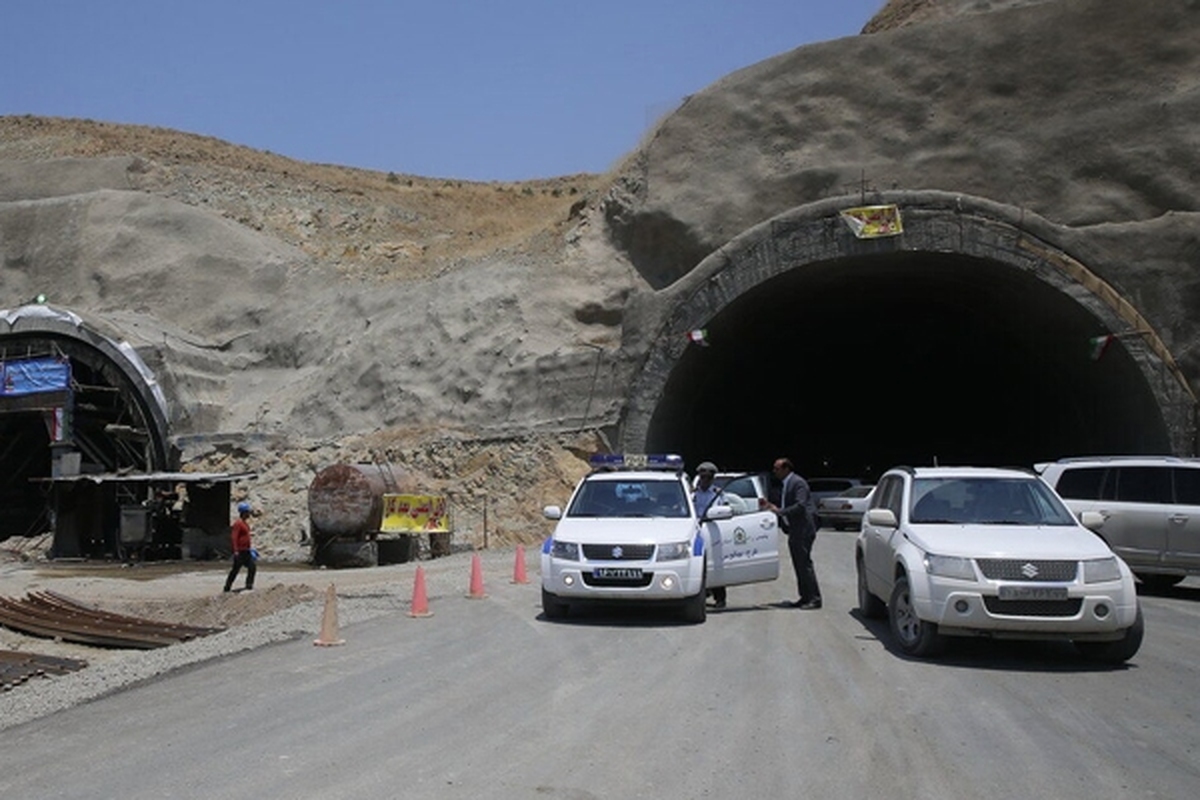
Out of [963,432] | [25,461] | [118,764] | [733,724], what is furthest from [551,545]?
[963,432]

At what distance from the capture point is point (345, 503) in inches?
985

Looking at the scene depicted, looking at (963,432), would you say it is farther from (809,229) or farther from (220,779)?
(220,779)

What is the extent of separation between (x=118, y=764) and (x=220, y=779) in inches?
34.2

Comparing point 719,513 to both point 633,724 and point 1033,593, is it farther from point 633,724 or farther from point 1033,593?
point 633,724

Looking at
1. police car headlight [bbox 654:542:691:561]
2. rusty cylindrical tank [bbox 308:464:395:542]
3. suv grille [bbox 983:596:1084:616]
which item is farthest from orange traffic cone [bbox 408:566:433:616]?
rusty cylindrical tank [bbox 308:464:395:542]

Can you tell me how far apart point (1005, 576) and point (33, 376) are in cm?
3234

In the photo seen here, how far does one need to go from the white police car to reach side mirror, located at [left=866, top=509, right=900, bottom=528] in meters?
1.98

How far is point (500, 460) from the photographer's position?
32.0 m

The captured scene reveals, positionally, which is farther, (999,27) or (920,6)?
(920,6)

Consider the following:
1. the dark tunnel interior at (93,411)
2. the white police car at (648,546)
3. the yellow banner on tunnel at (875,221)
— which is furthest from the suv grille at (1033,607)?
the dark tunnel interior at (93,411)

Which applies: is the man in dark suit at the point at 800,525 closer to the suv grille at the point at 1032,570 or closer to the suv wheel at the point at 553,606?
the suv wheel at the point at 553,606

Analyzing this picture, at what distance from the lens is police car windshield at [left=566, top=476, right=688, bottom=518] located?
551 inches

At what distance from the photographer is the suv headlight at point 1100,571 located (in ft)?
32.9

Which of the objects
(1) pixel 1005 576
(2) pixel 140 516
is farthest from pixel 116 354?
(1) pixel 1005 576
